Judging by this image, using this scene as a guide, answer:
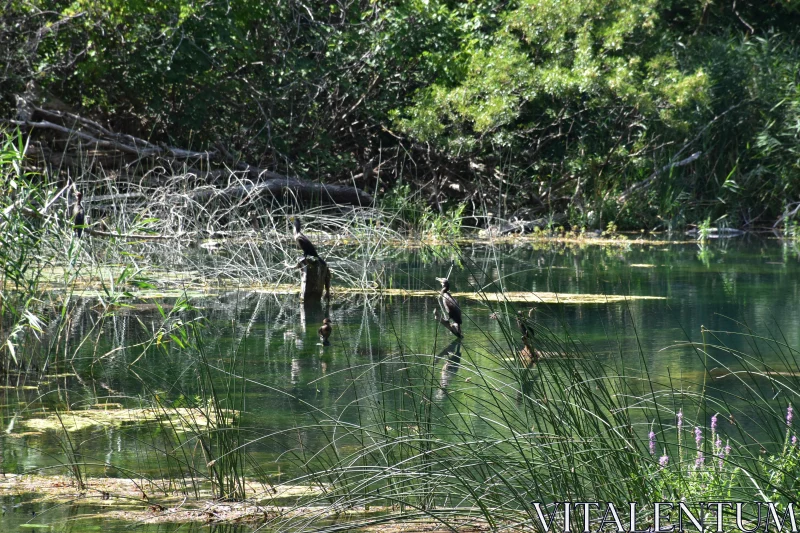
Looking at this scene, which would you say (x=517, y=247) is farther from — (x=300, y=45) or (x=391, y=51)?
(x=300, y=45)

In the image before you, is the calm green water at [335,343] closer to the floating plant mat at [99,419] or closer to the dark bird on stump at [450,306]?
the floating plant mat at [99,419]

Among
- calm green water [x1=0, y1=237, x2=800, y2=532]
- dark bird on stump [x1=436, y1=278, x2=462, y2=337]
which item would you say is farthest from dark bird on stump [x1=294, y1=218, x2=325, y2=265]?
dark bird on stump [x1=436, y1=278, x2=462, y2=337]

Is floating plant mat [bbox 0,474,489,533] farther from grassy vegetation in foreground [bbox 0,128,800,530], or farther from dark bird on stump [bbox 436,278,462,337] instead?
dark bird on stump [bbox 436,278,462,337]

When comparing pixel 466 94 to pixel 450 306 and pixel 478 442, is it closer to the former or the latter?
pixel 450 306

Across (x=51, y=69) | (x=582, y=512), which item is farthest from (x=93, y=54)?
(x=582, y=512)

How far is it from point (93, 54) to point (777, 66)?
39.2 ft

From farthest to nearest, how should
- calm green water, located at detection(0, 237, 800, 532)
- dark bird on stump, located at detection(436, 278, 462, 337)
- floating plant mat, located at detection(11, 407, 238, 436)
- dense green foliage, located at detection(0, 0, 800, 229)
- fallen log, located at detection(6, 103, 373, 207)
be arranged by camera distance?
dense green foliage, located at detection(0, 0, 800, 229)
fallen log, located at detection(6, 103, 373, 207)
dark bird on stump, located at detection(436, 278, 462, 337)
floating plant mat, located at detection(11, 407, 238, 436)
calm green water, located at detection(0, 237, 800, 532)

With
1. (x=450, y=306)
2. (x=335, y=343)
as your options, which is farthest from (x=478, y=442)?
(x=335, y=343)

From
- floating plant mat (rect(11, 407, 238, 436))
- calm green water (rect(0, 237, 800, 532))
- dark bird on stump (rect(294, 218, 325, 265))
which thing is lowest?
floating plant mat (rect(11, 407, 238, 436))

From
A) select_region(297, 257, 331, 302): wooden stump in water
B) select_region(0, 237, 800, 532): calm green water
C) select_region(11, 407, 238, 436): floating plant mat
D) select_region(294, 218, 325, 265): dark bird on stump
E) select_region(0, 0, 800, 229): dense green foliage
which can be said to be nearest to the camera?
select_region(0, 237, 800, 532): calm green water

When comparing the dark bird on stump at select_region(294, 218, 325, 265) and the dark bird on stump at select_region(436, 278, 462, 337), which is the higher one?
the dark bird on stump at select_region(294, 218, 325, 265)

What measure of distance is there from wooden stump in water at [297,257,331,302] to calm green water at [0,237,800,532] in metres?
0.18

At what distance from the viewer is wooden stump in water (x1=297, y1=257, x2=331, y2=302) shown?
974 cm

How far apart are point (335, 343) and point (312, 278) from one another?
206 cm
